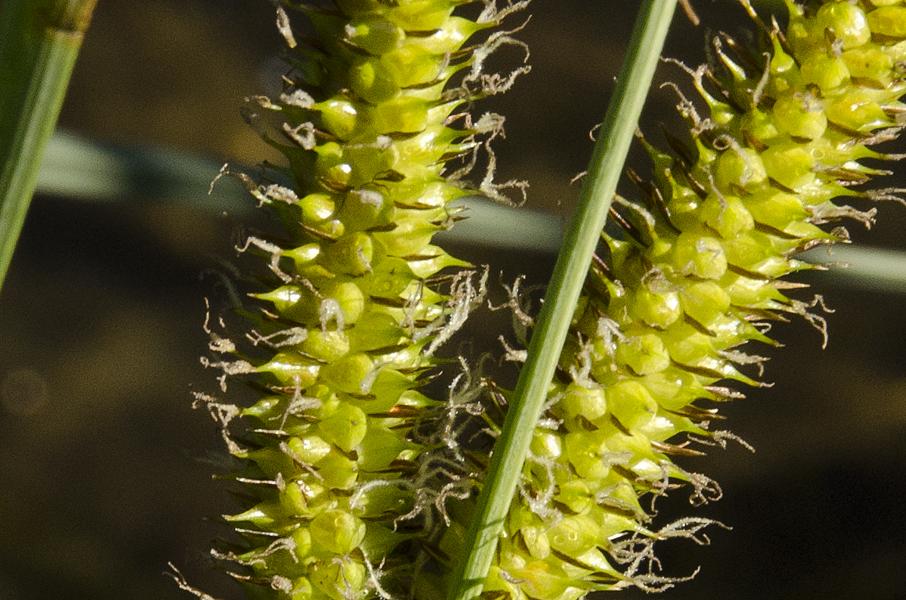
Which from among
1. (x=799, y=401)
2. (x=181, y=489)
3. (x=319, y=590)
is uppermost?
(x=799, y=401)

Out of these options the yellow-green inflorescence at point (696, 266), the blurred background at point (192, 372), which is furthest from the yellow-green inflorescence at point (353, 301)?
the blurred background at point (192, 372)

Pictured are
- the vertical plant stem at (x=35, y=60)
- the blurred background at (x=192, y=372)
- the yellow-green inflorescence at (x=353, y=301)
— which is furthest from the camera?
the blurred background at (x=192, y=372)

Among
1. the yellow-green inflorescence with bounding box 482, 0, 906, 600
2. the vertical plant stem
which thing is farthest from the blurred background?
the vertical plant stem

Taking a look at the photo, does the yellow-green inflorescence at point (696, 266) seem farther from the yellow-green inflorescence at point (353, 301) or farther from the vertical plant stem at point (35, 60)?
the vertical plant stem at point (35, 60)

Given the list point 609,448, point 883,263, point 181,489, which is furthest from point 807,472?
point 609,448

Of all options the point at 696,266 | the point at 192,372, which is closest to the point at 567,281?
the point at 696,266

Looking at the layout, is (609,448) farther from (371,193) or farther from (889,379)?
(889,379)

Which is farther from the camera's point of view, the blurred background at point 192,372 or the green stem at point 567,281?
the blurred background at point 192,372
